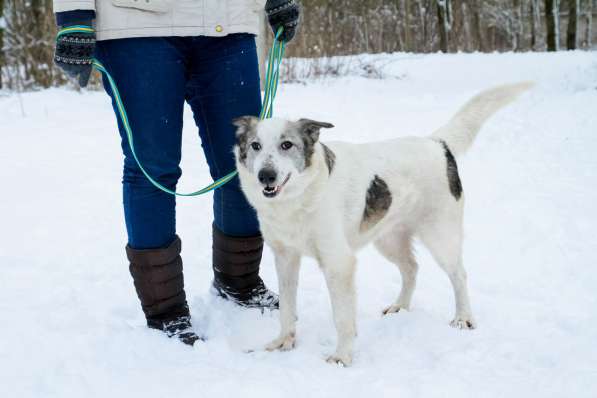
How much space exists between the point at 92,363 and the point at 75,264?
4.62ft

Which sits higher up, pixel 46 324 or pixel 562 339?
pixel 46 324

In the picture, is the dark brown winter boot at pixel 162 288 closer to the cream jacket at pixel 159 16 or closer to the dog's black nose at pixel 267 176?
the dog's black nose at pixel 267 176

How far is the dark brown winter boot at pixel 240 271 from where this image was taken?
2971 millimetres

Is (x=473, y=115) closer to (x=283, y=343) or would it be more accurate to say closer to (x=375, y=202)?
(x=375, y=202)

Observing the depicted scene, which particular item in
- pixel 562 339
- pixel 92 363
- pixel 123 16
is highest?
pixel 123 16

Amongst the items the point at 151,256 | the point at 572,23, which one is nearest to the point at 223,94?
the point at 151,256

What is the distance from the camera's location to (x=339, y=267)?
253cm

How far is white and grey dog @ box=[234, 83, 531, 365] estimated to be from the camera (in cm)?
250

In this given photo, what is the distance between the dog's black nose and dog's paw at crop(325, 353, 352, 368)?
846mm

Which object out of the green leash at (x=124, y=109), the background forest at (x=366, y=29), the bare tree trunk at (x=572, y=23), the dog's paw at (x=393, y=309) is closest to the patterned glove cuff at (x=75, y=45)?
the green leash at (x=124, y=109)

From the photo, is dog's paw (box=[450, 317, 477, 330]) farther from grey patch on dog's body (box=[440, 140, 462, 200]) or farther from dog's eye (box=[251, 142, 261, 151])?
dog's eye (box=[251, 142, 261, 151])

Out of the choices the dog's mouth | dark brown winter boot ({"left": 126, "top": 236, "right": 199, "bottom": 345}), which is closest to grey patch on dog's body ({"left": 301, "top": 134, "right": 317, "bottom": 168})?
the dog's mouth

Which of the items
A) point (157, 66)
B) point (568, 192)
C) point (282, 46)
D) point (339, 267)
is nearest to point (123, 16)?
point (157, 66)

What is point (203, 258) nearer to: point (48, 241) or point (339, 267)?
point (48, 241)
